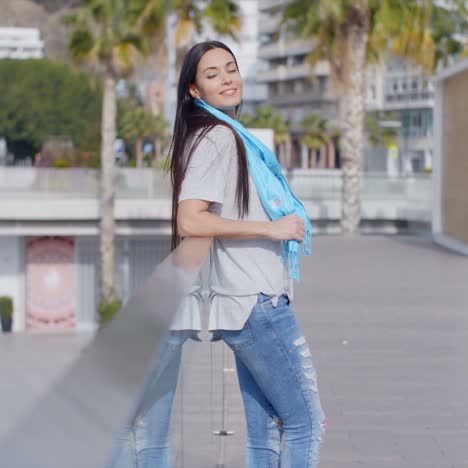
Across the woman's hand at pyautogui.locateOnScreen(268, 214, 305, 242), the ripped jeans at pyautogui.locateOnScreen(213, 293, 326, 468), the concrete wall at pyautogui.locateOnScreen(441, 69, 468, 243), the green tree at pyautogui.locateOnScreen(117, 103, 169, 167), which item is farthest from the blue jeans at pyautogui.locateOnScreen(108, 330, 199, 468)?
the green tree at pyautogui.locateOnScreen(117, 103, 169, 167)

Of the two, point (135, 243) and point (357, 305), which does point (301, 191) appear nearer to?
point (135, 243)

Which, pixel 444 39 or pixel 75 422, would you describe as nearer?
pixel 75 422

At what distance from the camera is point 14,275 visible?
133 feet

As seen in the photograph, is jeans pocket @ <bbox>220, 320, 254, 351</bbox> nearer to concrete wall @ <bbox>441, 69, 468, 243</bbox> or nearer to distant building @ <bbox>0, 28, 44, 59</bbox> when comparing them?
concrete wall @ <bbox>441, 69, 468, 243</bbox>

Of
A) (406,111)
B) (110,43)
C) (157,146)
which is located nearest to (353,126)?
(110,43)

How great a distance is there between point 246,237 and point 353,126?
81.9ft

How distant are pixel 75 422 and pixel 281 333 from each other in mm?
1746

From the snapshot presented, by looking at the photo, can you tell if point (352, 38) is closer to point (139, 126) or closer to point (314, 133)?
point (139, 126)

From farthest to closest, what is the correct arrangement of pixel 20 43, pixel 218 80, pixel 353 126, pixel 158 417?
pixel 20 43
pixel 353 126
pixel 218 80
pixel 158 417

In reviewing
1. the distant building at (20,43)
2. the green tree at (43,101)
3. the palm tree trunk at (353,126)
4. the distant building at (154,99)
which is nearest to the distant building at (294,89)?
the distant building at (154,99)

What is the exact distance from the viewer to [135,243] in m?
39.6

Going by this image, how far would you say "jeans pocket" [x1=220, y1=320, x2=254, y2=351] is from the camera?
3.13 meters

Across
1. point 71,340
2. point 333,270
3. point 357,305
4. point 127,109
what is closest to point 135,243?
point 71,340

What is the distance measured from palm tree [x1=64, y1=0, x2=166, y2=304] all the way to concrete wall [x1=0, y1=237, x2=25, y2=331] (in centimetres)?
686
